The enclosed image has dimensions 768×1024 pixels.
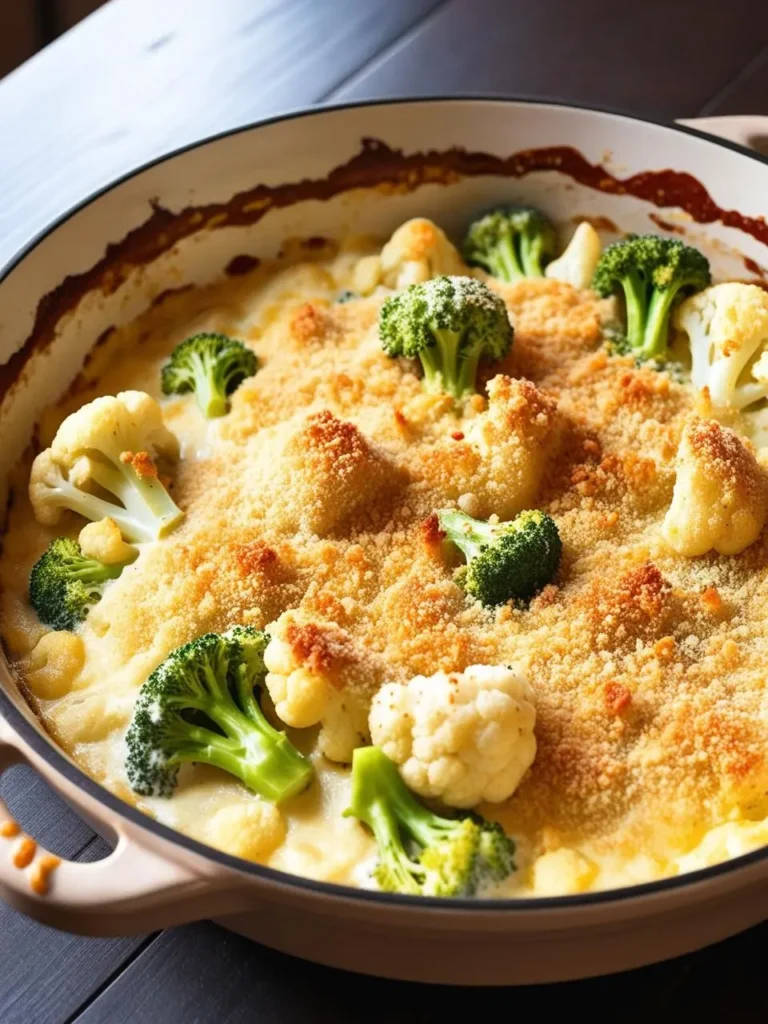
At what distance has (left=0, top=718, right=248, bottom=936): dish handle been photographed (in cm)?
118

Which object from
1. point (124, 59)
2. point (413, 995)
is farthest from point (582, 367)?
point (124, 59)

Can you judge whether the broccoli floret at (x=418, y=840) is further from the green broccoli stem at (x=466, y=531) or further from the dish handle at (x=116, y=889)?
the green broccoli stem at (x=466, y=531)

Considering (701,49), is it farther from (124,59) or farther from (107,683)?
(107,683)

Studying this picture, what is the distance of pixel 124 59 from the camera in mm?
2572

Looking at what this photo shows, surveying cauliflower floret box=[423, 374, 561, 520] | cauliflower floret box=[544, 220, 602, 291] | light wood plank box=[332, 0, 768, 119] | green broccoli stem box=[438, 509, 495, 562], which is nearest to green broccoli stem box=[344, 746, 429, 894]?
green broccoli stem box=[438, 509, 495, 562]

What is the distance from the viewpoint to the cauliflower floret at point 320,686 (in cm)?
143

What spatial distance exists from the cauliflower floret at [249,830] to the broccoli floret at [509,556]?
0.41 metres

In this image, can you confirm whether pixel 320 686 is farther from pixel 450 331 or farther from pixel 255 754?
pixel 450 331

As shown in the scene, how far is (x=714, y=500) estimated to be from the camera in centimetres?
164

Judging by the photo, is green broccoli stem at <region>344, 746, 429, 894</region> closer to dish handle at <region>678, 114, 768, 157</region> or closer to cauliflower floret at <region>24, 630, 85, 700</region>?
cauliflower floret at <region>24, 630, 85, 700</region>

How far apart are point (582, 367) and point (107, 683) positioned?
0.88m

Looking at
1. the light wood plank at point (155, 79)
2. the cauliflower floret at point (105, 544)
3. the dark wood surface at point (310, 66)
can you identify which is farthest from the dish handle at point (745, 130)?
the cauliflower floret at point (105, 544)

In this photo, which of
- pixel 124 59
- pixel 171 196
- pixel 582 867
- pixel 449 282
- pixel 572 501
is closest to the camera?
pixel 582 867

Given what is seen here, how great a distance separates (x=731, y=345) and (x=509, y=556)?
1.90 ft
